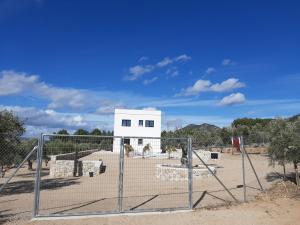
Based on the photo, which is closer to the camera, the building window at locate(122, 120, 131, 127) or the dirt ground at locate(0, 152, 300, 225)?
the dirt ground at locate(0, 152, 300, 225)

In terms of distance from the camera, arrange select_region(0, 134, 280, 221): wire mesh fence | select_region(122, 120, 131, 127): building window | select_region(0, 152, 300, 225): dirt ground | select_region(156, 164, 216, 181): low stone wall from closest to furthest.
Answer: select_region(0, 152, 300, 225): dirt ground → select_region(0, 134, 280, 221): wire mesh fence → select_region(156, 164, 216, 181): low stone wall → select_region(122, 120, 131, 127): building window

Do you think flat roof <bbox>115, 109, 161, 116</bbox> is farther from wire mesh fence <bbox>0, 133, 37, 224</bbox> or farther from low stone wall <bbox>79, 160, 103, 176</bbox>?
wire mesh fence <bbox>0, 133, 37, 224</bbox>

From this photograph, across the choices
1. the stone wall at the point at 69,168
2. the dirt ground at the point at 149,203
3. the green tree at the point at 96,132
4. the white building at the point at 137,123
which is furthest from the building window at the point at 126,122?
the dirt ground at the point at 149,203

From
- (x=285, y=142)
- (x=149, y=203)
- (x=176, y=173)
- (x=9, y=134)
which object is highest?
(x=9, y=134)

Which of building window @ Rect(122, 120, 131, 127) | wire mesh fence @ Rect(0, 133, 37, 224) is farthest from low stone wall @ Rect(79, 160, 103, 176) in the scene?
building window @ Rect(122, 120, 131, 127)

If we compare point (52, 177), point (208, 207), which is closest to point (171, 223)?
point (208, 207)

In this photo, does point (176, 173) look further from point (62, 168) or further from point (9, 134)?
point (9, 134)

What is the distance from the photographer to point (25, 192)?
55.4 ft

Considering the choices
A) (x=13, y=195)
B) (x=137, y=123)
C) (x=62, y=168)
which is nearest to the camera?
(x=13, y=195)

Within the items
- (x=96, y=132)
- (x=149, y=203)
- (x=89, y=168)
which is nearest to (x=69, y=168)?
(x=89, y=168)

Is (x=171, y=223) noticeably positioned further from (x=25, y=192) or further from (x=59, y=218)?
(x=25, y=192)

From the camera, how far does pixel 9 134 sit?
16578mm

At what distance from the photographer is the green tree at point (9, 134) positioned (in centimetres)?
1633

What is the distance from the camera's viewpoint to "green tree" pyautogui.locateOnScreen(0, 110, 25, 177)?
53.6 ft
